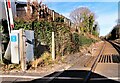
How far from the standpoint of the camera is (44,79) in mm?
10047

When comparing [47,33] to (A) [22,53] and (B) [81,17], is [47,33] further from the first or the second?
(B) [81,17]

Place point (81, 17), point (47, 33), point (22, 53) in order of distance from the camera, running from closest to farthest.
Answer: point (22, 53)
point (47, 33)
point (81, 17)

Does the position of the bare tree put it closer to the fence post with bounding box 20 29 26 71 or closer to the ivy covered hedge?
the ivy covered hedge

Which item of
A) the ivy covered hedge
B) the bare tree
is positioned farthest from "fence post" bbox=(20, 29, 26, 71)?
the bare tree

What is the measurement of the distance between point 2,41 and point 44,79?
5459mm

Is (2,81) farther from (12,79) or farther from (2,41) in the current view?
(2,41)

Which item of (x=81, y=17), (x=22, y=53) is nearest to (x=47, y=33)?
(x=22, y=53)

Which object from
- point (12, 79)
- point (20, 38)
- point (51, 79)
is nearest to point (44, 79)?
point (51, 79)

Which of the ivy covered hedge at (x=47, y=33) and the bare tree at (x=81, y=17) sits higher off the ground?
the bare tree at (x=81, y=17)

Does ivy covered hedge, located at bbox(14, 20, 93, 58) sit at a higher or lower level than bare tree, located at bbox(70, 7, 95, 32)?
lower

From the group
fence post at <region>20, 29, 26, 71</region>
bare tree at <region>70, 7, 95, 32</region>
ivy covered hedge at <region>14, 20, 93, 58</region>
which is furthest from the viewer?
bare tree at <region>70, 7, 95, 32</region>

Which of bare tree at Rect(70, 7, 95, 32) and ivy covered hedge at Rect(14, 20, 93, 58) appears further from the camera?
bare tree at Rect(70, 7, 95, 32)

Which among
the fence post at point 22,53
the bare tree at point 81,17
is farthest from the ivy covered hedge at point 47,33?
the bare tree at point 81,17

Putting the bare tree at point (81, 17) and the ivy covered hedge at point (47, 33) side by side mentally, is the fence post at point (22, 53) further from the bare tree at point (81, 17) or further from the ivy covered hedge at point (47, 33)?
the bare tree at point (81, 17)
